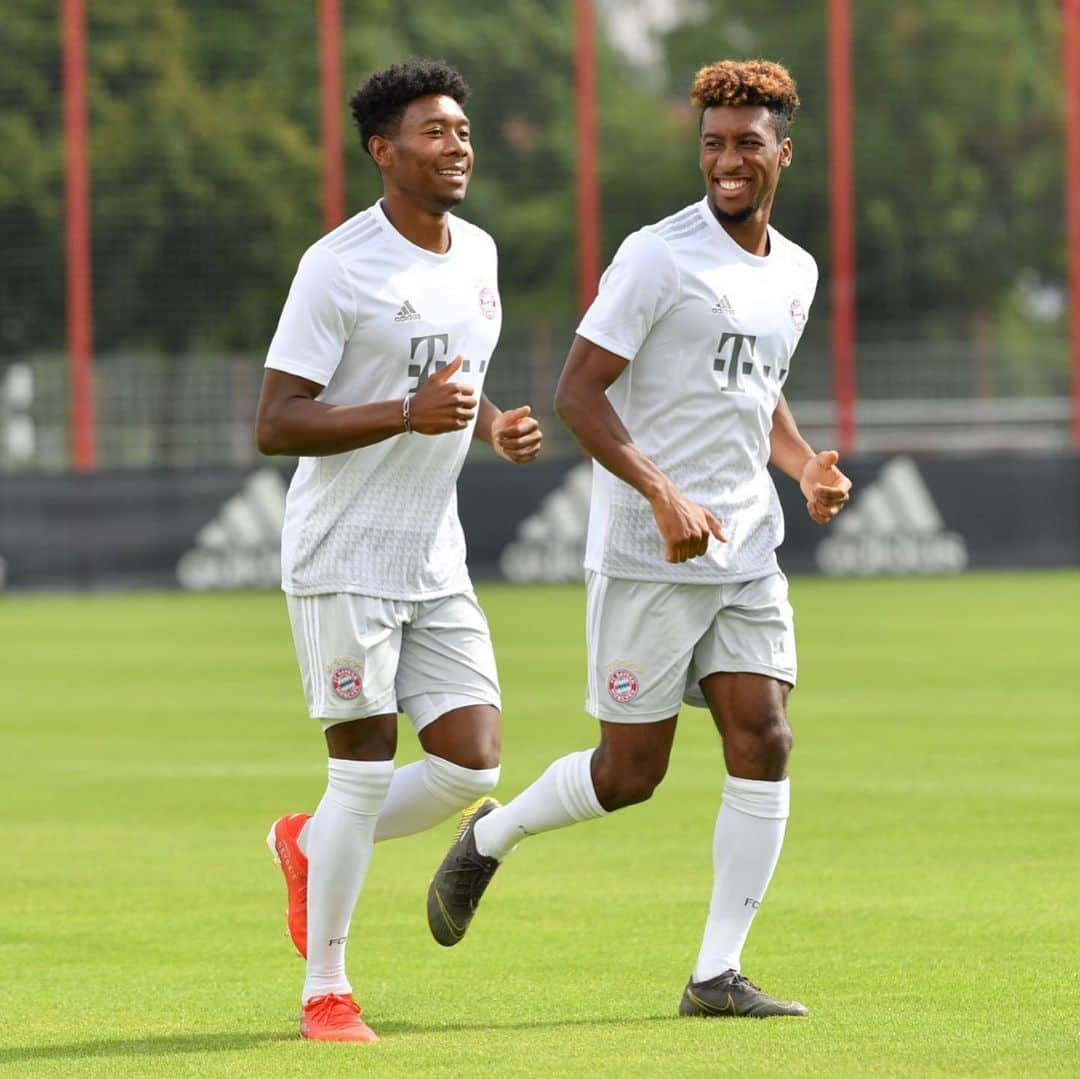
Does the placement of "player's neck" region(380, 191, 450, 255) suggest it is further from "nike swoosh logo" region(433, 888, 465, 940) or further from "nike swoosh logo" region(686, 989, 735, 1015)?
"nike swoosh logo" region(686, 989, 735, 1015)

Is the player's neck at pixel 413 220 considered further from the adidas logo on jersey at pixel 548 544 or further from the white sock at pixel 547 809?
the adidas logo on jersey at pixel 548 544

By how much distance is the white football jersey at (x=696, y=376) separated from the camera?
6477 millimetres

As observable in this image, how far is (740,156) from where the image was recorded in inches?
256

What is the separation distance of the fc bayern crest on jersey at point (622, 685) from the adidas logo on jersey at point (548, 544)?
1789cm

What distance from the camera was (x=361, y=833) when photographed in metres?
6.40

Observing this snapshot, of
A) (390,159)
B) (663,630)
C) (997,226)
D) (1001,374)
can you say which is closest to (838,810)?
(663,630)

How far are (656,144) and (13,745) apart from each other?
2324 cm

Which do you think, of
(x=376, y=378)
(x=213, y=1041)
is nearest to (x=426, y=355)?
(x=376, y=378)

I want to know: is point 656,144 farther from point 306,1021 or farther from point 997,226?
point 306,1021

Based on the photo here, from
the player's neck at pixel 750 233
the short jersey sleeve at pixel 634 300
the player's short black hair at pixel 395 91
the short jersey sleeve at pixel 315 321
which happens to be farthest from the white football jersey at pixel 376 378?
the player's neck at pixel 750 233

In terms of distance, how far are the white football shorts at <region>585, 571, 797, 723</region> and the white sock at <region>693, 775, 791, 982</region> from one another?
299mm

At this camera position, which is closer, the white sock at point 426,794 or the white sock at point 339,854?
the white sock at point 339,854

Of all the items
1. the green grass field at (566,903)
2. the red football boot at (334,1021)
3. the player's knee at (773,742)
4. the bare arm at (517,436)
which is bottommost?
the green grass field at (566,903)

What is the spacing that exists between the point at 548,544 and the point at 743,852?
1813cm
